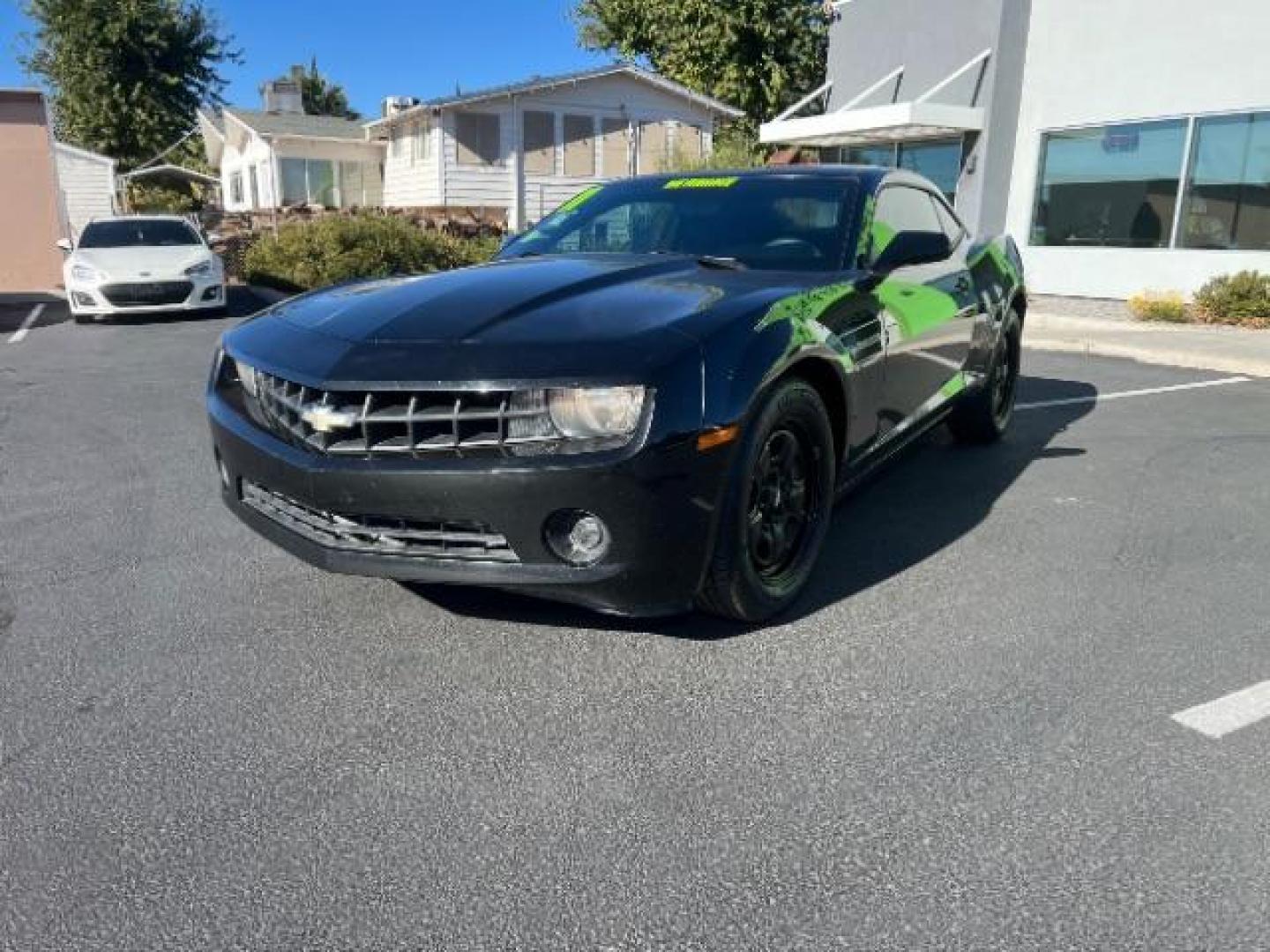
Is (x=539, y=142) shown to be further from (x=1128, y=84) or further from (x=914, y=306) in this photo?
(x=914, y=306)

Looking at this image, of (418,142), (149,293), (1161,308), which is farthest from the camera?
(418,142)

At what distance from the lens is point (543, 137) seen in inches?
973

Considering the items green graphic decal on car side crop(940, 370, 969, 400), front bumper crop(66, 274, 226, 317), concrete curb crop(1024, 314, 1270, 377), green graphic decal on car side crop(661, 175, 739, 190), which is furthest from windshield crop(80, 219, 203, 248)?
green graphic decal on car side crop(940, 370, 969, 400)

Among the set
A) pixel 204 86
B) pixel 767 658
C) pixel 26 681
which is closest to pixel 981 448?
pixel 767 658

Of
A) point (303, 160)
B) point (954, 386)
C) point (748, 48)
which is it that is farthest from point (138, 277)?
point (303, 160)

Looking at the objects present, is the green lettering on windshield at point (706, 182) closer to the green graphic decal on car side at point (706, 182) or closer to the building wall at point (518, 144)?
the green graphic decal on car side at point (706, 182)

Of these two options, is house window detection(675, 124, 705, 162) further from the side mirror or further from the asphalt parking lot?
the asphalt parking lot

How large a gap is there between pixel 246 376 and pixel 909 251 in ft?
7.96

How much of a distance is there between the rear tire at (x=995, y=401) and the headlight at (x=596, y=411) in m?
3.00

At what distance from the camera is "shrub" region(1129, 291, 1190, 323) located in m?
11.3

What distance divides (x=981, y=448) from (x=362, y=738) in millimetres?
4152

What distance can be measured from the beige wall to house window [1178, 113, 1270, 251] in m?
18.2

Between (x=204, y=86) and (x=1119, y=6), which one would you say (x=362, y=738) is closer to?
(x=1119, y=6)

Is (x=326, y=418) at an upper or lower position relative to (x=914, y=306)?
lower
